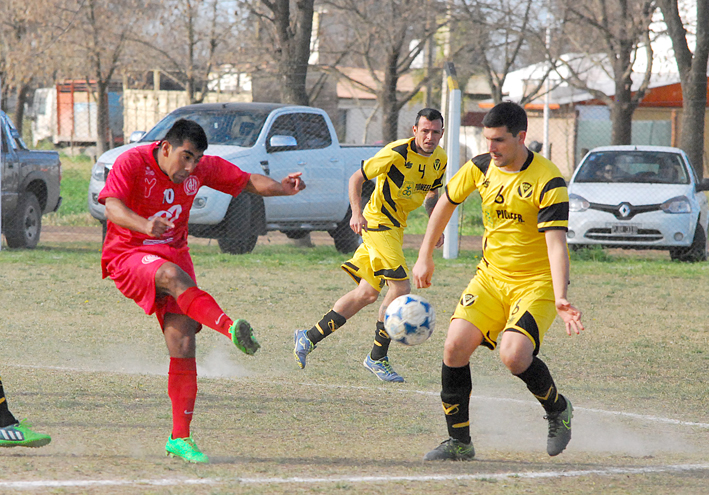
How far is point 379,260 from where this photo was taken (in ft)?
24.1

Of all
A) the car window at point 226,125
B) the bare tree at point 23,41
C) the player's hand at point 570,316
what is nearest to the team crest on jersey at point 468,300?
the player's hand at point 570,316

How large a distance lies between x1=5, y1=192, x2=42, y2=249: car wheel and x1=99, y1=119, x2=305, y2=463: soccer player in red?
398 inches

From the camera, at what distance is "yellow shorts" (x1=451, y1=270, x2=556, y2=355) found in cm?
493

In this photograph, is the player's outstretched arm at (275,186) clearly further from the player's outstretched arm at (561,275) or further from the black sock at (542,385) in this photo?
the black sock at (542,385)

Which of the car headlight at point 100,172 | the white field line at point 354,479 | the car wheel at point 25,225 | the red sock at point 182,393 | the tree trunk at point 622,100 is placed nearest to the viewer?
the white field line at point 354,479

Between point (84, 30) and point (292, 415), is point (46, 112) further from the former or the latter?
point (292, 415)

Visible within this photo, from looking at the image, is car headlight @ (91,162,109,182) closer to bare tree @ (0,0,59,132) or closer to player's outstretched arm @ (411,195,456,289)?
player's outstretched arm @ (411,195,456,289)

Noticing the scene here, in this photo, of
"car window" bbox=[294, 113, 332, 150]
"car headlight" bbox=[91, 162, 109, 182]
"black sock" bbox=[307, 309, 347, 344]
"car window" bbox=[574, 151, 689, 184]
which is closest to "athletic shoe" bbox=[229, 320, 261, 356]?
"black sock" bbox=[307, 309, 347, 344]

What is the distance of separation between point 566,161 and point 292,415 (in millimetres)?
31072

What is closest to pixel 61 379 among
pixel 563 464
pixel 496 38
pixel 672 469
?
pixel 563 464

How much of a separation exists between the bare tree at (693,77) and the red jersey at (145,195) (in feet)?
47.2

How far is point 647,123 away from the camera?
35875mm

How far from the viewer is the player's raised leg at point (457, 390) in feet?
16.3

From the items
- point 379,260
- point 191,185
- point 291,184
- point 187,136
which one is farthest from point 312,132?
point 187,136
